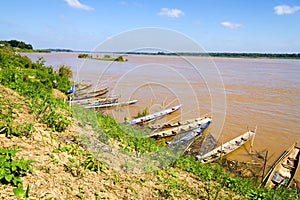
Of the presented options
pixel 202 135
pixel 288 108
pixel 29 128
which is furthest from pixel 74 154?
pixel 288 108

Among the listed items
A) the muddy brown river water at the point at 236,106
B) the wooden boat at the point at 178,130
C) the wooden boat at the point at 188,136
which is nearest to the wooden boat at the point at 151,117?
the muddy brown river water at the point at 236,106

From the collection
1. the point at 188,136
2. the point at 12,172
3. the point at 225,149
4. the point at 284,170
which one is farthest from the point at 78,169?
the point at 284,170

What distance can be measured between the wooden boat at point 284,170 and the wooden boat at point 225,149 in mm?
1272

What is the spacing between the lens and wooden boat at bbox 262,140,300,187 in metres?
5.90

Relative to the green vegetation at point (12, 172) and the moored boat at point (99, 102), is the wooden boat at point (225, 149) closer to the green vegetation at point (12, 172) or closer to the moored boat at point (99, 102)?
the green vegetation at point (12, 172)

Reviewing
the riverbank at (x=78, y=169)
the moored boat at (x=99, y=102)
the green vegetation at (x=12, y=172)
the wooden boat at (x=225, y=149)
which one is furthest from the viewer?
the moored boat at (x=99, y=102)

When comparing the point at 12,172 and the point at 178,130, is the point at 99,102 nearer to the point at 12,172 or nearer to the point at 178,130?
the point at 178,130

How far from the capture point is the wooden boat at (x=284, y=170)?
590 cm

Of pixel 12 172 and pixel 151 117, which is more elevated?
pixel 12 172

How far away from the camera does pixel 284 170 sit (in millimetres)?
6754

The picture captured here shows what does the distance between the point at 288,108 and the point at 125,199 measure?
1377cm

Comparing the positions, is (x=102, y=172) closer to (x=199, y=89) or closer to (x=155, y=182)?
(x=155, y=182)

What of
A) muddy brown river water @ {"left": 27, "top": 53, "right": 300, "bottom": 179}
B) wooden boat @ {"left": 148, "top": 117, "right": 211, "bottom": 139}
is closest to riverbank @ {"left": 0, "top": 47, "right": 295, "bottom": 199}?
muddy brown river water @ {"left": 27, "top": 53, "right": 300, "bottom": 179}

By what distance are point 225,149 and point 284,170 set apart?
172 cm
